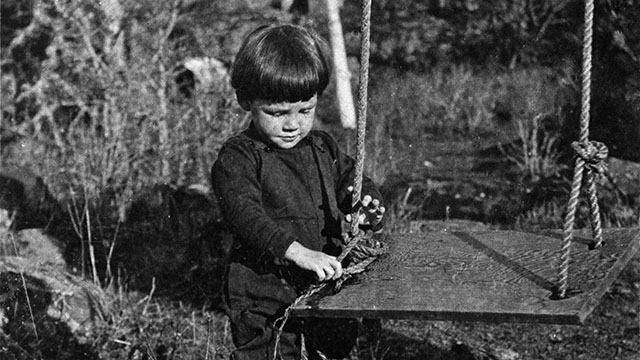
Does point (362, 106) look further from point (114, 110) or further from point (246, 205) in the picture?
point (114, 110)

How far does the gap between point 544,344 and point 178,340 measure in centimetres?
157

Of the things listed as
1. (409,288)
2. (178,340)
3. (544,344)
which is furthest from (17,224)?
(409,288)

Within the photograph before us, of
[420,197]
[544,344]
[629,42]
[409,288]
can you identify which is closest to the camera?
[409,288]

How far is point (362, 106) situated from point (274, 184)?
455mm

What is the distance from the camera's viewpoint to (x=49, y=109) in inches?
253

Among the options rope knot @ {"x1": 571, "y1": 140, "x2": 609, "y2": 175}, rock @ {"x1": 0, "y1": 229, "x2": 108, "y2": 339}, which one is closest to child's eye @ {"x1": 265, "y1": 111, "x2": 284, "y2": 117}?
rope knot @ {"x1": 571, "y1": 140, "x2": 609, "y2": 175}

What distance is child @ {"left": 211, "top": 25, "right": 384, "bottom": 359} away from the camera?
2.81 m

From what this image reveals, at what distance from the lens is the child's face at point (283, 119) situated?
2840mm

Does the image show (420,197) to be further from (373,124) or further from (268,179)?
(268,179)

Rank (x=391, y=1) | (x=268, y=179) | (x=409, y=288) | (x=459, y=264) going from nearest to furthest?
(x=409, y=288), (x=459, y=264), (x=268, y=179), (x=391, y=1)

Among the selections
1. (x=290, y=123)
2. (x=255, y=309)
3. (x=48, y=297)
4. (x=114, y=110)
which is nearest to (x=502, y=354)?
(x=255, y=309)

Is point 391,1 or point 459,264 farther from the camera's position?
point 391,1

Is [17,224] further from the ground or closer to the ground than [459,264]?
closer to the ground

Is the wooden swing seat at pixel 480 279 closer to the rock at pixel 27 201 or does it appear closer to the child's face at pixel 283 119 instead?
the child's face at pixel 283 119
